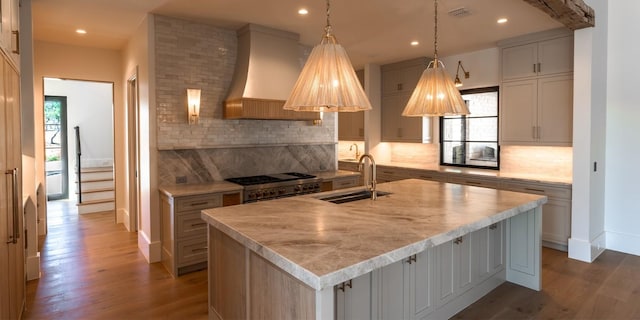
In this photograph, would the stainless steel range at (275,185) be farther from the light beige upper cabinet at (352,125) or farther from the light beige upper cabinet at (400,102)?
the light beige upper cabinet at (352,125)

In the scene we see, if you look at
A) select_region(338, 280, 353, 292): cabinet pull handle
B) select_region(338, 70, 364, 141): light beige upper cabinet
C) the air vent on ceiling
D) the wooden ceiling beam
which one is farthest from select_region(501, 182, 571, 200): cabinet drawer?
select_region(338, 280, 353, 292): cabinet pull handle

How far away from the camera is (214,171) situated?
176 inches

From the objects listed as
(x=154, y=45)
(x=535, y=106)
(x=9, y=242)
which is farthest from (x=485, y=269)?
(x=154, y=45)

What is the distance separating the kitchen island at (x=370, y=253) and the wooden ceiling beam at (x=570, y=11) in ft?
5.70

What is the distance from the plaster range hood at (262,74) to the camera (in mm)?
4180

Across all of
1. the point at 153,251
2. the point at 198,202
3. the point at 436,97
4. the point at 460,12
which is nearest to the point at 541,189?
the point at 460,12

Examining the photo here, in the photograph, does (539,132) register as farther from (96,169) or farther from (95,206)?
(96,169)

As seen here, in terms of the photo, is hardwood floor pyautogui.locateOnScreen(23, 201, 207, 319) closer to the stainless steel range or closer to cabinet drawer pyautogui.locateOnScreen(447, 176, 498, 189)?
the stainless steel range

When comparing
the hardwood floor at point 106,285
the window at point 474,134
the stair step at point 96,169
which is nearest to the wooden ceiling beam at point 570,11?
the window at point 474,134

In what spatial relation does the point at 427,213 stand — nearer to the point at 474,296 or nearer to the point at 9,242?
the point at 474,296

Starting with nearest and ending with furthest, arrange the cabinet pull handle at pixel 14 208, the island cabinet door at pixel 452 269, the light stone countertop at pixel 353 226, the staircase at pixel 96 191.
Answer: the light stone countertop at pixel 353 226, the cabinet pull handle at pixel 14 208, the island cabinet door at pixel 452 269, the staircase at pixel 96 191

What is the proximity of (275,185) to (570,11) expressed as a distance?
3426 mm

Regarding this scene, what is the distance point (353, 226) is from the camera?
214 centimetres

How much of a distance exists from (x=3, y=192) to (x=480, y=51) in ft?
18.8
